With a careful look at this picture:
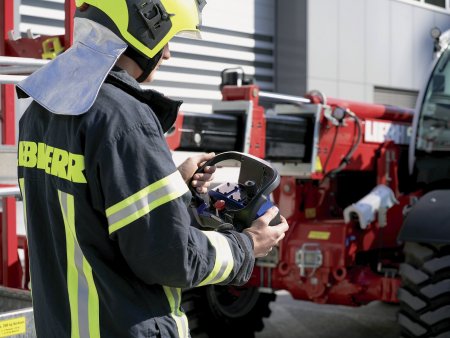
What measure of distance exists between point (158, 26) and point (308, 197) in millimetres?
4150

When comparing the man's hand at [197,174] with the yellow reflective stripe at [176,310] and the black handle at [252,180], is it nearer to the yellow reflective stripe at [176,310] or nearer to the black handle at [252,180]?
the black handle at [252,180]

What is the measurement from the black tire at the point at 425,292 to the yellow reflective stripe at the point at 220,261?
8.89ft

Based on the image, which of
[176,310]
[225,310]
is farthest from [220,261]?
[225,310]

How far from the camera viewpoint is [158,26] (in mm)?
2334

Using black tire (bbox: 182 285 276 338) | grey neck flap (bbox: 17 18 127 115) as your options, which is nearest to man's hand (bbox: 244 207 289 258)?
grey neck flap (bbox: 17 18 127 115)

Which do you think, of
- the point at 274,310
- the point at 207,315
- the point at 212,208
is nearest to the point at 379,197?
the point at 207,315

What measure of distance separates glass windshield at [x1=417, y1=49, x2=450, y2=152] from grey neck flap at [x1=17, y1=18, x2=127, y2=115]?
417cm

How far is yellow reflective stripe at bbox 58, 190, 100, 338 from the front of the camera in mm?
2184

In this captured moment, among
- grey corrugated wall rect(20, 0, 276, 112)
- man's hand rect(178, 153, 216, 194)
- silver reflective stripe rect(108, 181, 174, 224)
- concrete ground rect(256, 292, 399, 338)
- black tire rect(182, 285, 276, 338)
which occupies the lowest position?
concrete ground rect(256, 292, 399, 338)

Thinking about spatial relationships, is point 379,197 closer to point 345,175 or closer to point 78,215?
point 345,175

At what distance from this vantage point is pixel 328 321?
24.5ft

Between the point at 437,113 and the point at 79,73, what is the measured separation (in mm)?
4334

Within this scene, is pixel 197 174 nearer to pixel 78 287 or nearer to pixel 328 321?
pixel 78 287

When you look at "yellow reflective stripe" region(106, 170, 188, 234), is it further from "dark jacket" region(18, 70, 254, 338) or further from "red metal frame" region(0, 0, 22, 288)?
"red metal frame" region(0, 0, 22, 288)
